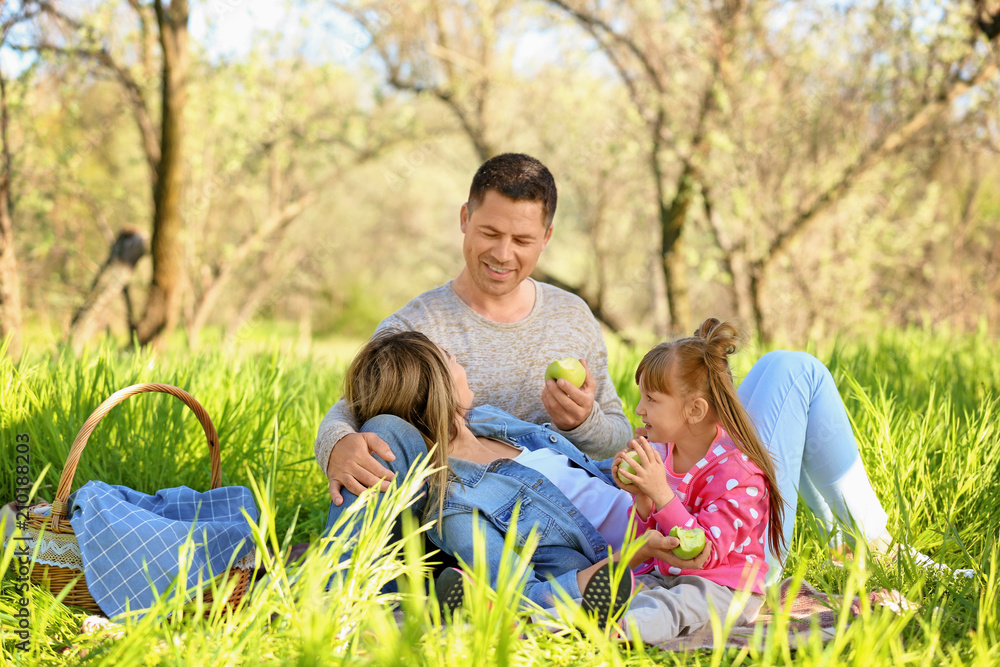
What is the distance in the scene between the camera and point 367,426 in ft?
7.23

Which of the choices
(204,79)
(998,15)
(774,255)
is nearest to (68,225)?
(204,79)

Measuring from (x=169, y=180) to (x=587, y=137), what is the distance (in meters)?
7.00

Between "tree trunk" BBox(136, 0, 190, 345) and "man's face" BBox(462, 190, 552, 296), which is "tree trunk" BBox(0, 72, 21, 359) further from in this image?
"man's face" BBox(462, 190, 552, 296)

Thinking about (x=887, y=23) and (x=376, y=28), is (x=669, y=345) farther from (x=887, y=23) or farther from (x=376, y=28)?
(x=376, y=28)

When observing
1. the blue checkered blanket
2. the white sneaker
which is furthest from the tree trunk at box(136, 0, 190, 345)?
the white sneaker

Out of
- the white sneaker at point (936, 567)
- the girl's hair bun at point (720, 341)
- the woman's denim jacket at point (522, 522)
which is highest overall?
the girl's hair bun at point (720, 341)

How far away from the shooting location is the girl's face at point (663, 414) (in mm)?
2146

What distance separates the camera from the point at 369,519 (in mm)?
1787

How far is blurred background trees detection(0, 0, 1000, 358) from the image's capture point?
645cm

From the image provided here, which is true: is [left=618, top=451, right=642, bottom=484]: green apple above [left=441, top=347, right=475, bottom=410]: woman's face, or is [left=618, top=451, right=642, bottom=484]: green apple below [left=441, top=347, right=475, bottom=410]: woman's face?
below

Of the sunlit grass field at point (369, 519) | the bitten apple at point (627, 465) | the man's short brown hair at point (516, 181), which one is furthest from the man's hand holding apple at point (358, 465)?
the man's short brown hair at point (516, 181)

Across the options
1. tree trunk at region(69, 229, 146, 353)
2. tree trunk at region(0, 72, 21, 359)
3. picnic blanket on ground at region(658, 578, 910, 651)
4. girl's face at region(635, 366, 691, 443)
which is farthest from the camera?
tree trunk at region(69, 229, 146, 353)

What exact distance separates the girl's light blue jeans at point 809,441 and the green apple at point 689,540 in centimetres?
33

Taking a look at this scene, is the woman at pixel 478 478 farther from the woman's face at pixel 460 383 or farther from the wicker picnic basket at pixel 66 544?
the wicker picnic basket at pixel 66 544
